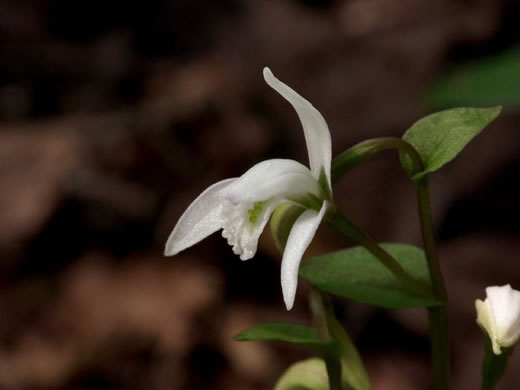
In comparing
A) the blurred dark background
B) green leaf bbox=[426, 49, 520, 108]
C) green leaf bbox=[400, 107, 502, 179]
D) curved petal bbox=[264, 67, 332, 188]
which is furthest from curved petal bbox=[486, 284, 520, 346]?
green leaf bbox=[426, 49, 520, 108]

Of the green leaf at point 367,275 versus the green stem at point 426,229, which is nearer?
the green stem at point 426,229

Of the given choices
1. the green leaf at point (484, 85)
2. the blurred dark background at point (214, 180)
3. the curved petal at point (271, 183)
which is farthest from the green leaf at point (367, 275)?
the green leaf at point (484, 85)

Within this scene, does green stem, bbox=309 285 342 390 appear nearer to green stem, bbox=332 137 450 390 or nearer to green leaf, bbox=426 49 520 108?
green stem, bbox=332 137 450 390

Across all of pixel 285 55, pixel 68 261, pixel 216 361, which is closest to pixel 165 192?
pixel 68 261

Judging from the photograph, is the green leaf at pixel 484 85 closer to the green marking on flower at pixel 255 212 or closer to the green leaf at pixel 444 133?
the green leaf at pixel 444 133

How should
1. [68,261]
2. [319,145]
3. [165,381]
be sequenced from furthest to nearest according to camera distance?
[68,261], [165,381], [319,145]

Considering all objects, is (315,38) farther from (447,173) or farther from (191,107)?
(447,173)

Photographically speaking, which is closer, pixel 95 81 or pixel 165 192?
pixel 165 192
